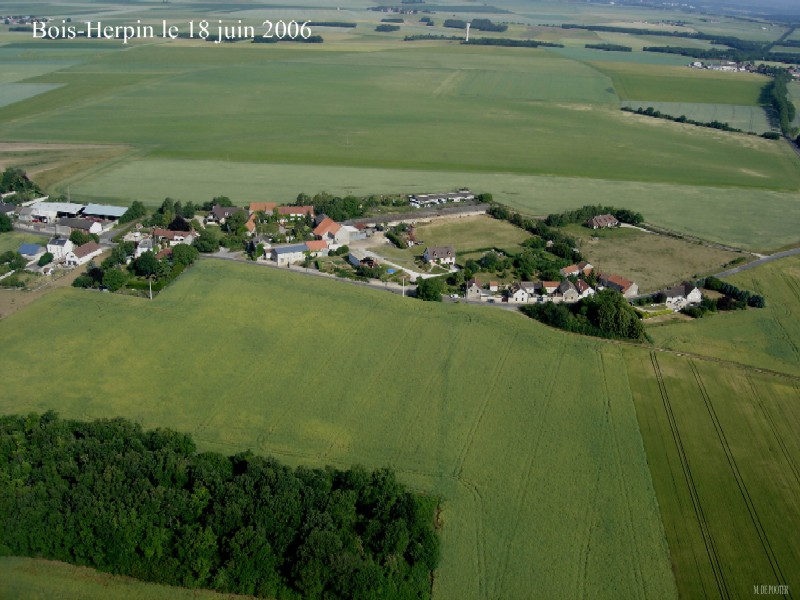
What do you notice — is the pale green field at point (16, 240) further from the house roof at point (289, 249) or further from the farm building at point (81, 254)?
the house roof at point (289, 249)

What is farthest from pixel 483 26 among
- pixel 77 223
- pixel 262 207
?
pixel 77 223

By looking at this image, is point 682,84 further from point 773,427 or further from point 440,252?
point 773,427

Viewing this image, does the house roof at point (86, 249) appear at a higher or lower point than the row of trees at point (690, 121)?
lower

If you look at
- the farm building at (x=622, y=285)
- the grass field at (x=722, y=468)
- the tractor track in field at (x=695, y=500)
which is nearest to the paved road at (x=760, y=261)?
the farm building at (x=622, y=285)

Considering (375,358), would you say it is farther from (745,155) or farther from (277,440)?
(745,155)

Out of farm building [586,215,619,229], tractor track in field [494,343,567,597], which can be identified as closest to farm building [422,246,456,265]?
tractor track in field [494,343,567,597]

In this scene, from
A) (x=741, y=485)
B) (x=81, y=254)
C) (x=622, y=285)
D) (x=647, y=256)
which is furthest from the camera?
(x=647, y=256)

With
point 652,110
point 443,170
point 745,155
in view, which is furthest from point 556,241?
point 652,110
